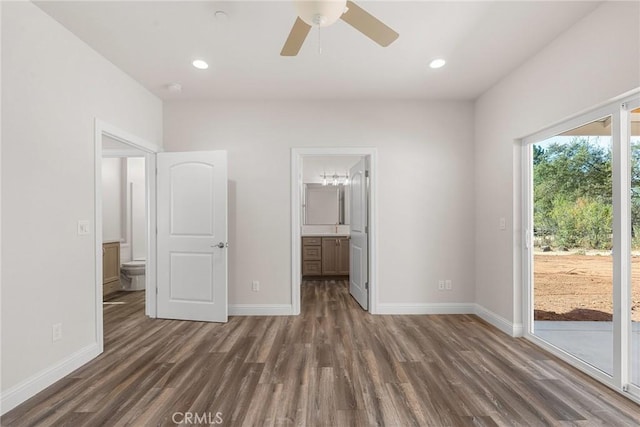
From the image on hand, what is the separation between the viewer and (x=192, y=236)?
353 cm

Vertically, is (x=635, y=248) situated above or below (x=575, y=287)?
above

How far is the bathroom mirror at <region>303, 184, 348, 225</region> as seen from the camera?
6297mm

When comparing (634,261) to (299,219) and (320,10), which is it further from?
(299,219)

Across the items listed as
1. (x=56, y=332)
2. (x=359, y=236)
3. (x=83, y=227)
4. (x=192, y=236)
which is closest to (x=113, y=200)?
(x=192, y=236)

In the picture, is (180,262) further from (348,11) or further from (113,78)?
(348,11)

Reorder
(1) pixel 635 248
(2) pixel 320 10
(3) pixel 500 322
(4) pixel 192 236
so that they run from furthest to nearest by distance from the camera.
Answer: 1. (4) pixel 192 236
2. (3) pixel 500 322
3. (1) pixel 635 248
4. (2) pixel 320 10

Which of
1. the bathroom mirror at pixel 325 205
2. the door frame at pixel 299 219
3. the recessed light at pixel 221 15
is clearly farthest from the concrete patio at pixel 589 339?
the bathroom mirror at pixel 325 205

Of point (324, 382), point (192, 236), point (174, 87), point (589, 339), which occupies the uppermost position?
point (174, 87)

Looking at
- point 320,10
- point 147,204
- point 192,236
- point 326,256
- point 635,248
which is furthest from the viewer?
point 326,256

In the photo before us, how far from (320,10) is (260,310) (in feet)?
10.7

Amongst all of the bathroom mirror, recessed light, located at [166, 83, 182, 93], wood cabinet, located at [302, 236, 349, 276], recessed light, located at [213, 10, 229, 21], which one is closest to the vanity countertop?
wood cabinet, located at [302, 236, 349, 276]

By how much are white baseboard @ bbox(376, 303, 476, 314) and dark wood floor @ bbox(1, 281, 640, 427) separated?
0.43 m

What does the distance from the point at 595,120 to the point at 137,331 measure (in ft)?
14.8

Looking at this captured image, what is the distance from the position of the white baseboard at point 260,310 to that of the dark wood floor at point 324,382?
0.41m
